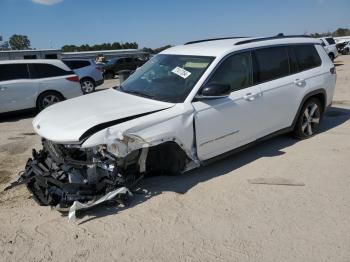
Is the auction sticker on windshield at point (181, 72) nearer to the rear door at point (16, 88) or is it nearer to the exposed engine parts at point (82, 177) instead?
the exposed engine parts at point (82, 177)

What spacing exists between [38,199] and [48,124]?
0.89 metres

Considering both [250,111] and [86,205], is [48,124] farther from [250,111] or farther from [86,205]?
[250,111]

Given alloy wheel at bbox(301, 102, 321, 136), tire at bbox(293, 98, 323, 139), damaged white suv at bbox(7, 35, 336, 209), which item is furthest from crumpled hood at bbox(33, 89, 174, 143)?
alloy wheel at bbox(301, 102, 321, 136)

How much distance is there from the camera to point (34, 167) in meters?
4.57

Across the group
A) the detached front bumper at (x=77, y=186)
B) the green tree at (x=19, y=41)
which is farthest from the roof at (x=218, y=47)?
the green tree at (x=19, y=41)

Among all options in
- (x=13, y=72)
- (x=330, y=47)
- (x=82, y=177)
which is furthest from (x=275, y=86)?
(x=330, y=47)

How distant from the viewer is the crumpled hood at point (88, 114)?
4.26 meters

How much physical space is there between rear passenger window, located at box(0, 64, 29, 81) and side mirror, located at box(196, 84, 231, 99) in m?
7.30

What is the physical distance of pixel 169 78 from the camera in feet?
17.5

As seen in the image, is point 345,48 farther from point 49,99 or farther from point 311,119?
point 311,119

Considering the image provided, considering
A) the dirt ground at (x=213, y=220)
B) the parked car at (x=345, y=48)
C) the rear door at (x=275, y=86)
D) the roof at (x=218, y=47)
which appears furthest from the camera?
the parked car at (x=345, y=48)

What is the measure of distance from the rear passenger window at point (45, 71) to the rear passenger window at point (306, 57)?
280 inches

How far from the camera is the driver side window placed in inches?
206

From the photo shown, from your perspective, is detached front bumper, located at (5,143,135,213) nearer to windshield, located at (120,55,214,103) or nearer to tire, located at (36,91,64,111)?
windshield, located at (120,55,214,103)
